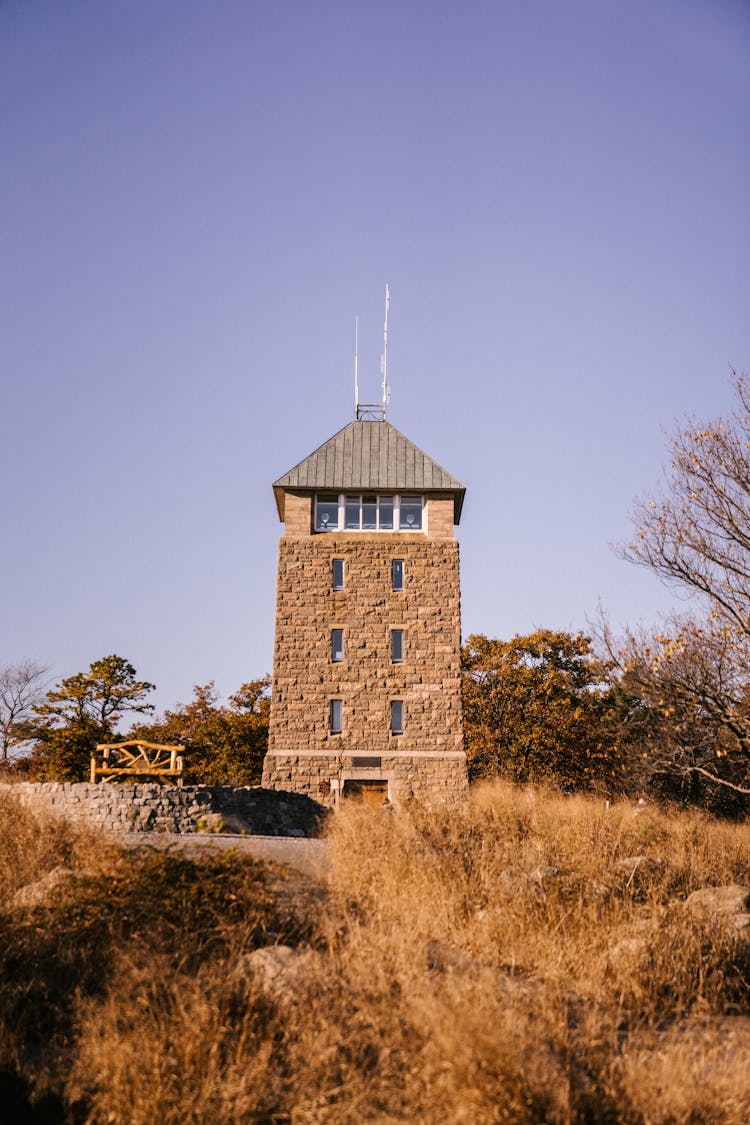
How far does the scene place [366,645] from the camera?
97.2 ft

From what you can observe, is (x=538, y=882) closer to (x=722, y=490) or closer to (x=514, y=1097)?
(x=514, y=1097)

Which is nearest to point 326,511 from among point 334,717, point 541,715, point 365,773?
point 334,717

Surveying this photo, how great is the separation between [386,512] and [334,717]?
7148 millimetres

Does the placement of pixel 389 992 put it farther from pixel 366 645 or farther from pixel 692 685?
pixel 366 645

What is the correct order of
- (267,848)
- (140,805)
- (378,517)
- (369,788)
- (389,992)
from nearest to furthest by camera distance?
(389,992) < (267,848) < (140,805) < (369,788) < (378,517)

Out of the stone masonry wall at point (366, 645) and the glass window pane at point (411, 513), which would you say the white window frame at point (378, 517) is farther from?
the stone masonry wall at point (366, 645)

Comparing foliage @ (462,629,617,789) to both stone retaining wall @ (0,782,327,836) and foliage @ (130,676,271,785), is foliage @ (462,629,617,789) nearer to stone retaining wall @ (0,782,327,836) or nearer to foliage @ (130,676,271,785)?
foliage @ (130,676,271,785)

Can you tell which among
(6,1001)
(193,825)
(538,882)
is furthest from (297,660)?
(6,1001)

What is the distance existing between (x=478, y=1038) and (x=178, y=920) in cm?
361

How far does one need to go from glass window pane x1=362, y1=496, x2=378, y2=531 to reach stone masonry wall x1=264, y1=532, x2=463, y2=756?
61 centimetres

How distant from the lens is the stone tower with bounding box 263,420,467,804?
28344 mm

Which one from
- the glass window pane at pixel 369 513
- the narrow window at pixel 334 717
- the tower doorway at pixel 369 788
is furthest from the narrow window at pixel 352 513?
the tower doorway at pixel 369 788

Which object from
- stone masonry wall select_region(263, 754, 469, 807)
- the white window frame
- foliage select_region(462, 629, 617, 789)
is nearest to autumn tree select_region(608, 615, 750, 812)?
stone masonry wall select_region(263, 754, 469, 807)

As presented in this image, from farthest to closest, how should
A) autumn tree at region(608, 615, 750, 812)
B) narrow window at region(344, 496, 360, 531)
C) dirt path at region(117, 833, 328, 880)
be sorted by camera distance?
1. narrow window at region(344, 496, 360, 531)
2. autumn tree at region(608, 615, 750, 812)
3. dirt path at region(117, 833, 328, 880)
